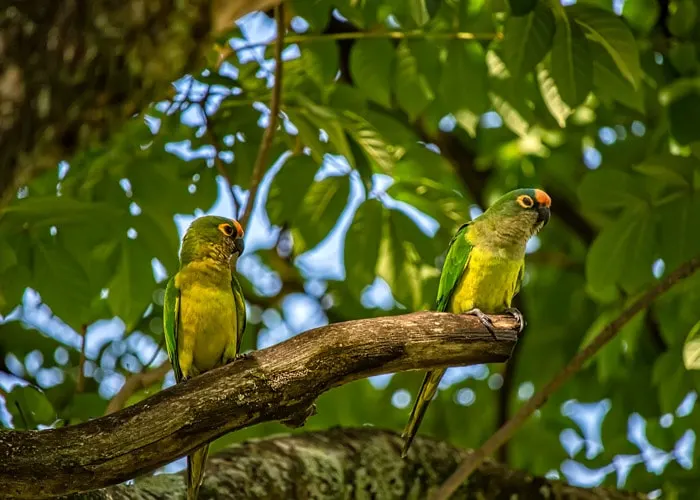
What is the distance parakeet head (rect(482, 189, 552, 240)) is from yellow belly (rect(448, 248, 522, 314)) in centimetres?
14

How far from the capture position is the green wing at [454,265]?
4172mm

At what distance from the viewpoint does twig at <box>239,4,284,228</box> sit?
4320 millimetres

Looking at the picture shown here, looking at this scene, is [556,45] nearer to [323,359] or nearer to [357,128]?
[357,128]

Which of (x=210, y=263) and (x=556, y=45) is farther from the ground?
(x=556, y=45)

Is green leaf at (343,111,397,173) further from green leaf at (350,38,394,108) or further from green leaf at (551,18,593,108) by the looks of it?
green leaf at (551,18,593,108)

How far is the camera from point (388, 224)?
483cm

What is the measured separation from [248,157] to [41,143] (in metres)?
3.28

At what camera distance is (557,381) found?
475cm

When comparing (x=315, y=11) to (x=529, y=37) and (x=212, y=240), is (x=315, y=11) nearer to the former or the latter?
(x=529, y=37)

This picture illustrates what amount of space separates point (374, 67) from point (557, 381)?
2.01m

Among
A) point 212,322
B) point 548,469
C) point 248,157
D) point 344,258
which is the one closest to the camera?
point 212,322

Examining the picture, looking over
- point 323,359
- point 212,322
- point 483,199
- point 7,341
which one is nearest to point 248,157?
point 212,322

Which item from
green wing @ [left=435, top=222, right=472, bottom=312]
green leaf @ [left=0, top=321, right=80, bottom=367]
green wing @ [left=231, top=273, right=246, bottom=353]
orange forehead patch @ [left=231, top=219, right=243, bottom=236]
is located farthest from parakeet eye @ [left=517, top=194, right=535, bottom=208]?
green leaf @ [left=0, top=321, right=80, bottom=367]

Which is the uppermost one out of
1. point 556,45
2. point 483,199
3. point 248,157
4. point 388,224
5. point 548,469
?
point 483,199
